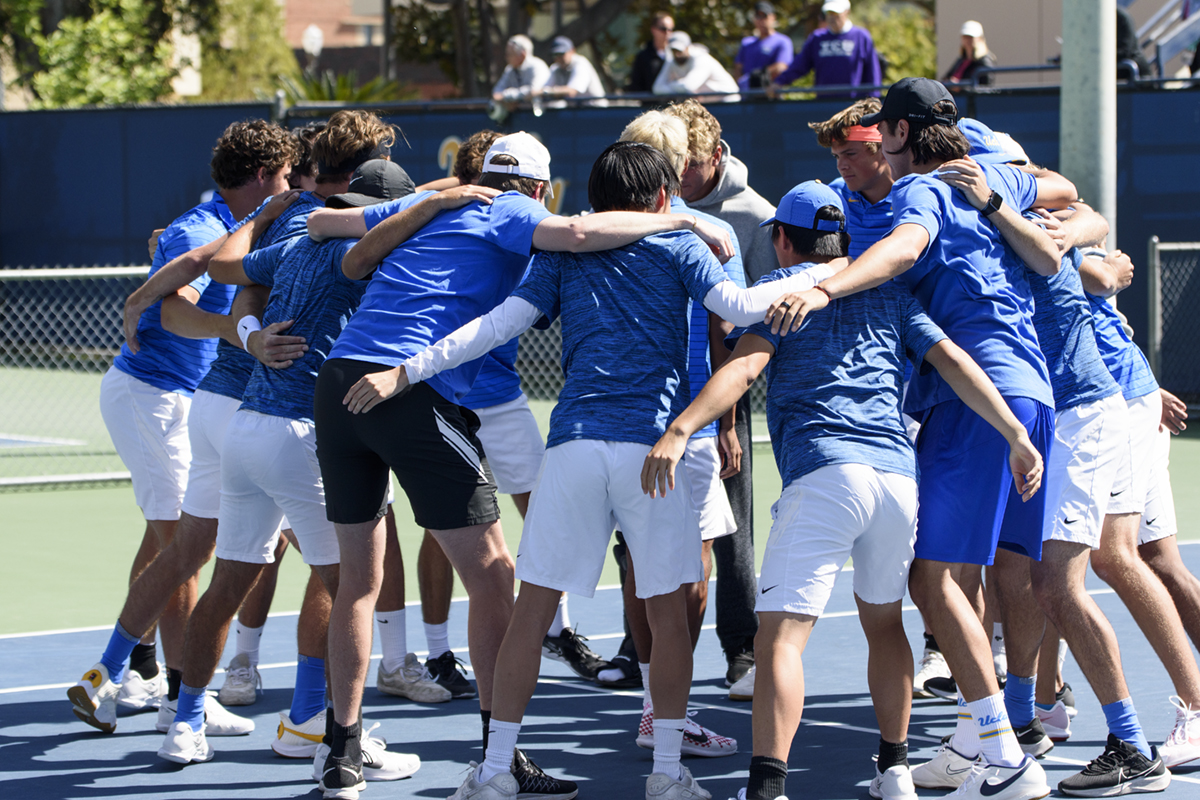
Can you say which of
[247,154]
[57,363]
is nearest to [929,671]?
[247,154]

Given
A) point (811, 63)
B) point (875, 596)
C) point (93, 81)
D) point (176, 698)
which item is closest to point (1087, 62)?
point (811, 63)

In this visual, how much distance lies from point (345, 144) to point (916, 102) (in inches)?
74.9

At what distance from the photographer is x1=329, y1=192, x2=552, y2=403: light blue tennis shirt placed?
448cm

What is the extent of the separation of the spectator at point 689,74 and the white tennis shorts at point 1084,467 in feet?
33.0

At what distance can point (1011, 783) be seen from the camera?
4.26 meters

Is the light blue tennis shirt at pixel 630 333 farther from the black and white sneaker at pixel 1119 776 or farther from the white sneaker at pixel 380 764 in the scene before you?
the black and white sneaker at pixel 1119 776

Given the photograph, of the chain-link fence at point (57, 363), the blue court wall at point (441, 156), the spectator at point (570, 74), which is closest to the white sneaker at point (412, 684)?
the chain-link fence at point (57, 363)

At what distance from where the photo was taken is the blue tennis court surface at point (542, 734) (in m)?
4.77

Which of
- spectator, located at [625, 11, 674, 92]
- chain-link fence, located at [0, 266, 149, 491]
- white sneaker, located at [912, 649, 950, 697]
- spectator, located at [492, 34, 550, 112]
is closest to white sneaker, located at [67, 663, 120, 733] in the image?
white sneaker, located at [912, 649, 950, 697]

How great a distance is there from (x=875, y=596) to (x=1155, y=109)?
1022 centimetres

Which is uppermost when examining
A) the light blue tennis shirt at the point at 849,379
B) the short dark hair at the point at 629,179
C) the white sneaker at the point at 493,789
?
the short dark hair at the point at 629,179

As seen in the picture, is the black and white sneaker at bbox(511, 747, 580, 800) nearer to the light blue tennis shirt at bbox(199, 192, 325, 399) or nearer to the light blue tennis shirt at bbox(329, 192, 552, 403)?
the light blue tennis shirt at bbox(329, 192, 552, 403)

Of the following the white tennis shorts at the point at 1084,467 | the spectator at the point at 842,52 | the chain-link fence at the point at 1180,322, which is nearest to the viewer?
the white tennis shorts at the point at 1084,467

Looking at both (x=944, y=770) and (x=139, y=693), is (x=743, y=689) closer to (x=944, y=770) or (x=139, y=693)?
(x=944, y=770)
